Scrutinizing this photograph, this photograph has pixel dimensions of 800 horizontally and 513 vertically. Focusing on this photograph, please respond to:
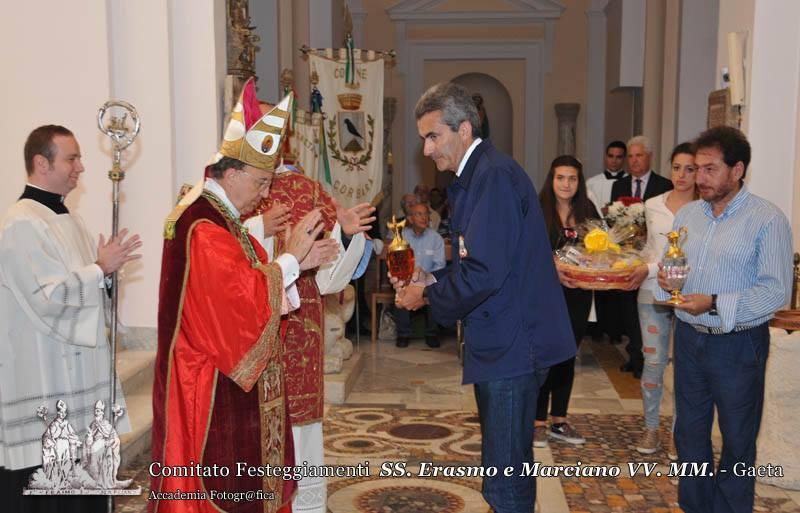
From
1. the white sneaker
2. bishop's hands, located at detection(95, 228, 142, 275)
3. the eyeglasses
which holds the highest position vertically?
the eyeglasses

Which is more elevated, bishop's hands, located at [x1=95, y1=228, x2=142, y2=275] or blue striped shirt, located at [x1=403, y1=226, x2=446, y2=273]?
bishop's hands, located at [x1=95, y1=228, x2=142, y2=275]

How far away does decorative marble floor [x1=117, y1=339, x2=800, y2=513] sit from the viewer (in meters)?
4.69

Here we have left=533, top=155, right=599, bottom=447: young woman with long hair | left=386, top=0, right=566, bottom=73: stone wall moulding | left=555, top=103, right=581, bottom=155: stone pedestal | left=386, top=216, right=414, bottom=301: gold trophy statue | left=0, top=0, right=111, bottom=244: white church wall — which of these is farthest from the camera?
left=386, top=0, right=566, bottom=73: stone wall moulding

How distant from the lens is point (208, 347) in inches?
117

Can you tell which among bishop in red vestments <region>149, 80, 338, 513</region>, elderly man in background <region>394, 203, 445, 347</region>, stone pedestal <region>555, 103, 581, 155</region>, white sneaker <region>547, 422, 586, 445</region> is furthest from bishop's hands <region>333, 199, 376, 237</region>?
stone pedestal <region>555, 103, 581, 155</region>

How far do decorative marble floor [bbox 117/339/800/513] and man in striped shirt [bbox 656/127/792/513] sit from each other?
35.5 inches

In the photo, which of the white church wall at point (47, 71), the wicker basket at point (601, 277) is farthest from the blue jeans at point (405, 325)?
the wicker basket at point (601, 277)

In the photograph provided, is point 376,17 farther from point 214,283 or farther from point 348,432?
point 214,283

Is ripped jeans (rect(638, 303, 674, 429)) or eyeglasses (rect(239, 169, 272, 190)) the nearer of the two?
eyeglasses (rect(239, 169, 272, 190))

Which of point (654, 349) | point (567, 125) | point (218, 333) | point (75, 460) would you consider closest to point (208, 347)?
point (218, 333)

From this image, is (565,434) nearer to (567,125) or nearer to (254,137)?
(254,137)

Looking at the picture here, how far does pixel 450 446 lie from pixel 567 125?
33.2 ft

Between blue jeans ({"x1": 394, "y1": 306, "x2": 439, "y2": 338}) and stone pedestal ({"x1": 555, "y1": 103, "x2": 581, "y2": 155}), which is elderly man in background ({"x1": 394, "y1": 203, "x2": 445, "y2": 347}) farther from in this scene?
stone pedestal ({"x1": 555, "y1": 103, "x2": 581, "y2": 155})

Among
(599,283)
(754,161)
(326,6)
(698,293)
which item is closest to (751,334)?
(698,293)
